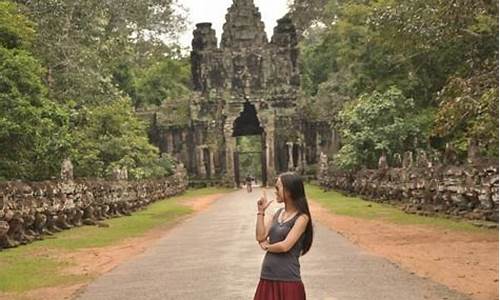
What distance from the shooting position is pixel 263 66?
59375mm

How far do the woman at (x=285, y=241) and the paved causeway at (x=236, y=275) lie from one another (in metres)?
3.24

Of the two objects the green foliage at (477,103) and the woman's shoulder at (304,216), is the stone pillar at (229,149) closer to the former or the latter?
the green foliage at (477,103)

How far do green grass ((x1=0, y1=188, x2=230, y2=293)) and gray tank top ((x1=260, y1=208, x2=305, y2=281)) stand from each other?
654cm

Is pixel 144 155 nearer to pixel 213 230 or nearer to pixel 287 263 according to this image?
pixel 213 230

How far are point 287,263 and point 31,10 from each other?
1081 inches

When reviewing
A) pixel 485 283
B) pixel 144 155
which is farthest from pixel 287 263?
pixel 144 155

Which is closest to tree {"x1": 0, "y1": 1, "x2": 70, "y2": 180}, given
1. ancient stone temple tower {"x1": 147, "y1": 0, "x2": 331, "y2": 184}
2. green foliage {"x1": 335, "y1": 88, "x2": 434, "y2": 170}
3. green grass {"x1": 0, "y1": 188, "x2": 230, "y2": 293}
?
green grass {"x1": 0, "y1": 188, "x2": 230, "y2": 293}

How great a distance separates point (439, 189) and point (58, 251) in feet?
42.5

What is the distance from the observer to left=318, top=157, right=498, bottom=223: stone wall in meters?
20.4

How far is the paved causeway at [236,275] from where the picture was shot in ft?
33.2

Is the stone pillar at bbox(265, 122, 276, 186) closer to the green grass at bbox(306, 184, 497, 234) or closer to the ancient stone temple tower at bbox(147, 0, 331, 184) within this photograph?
the ancient stone temple tower at bbox(147, 0, 331, 184)

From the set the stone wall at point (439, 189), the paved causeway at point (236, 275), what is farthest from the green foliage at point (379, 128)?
the paved causeway at point (236, 275)

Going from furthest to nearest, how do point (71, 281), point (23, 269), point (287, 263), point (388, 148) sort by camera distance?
point (388, 148), point (23, 269), point (71, 281), point (287, 263)

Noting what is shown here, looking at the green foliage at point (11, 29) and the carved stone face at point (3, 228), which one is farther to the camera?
the green foliage at point (11, 29)
